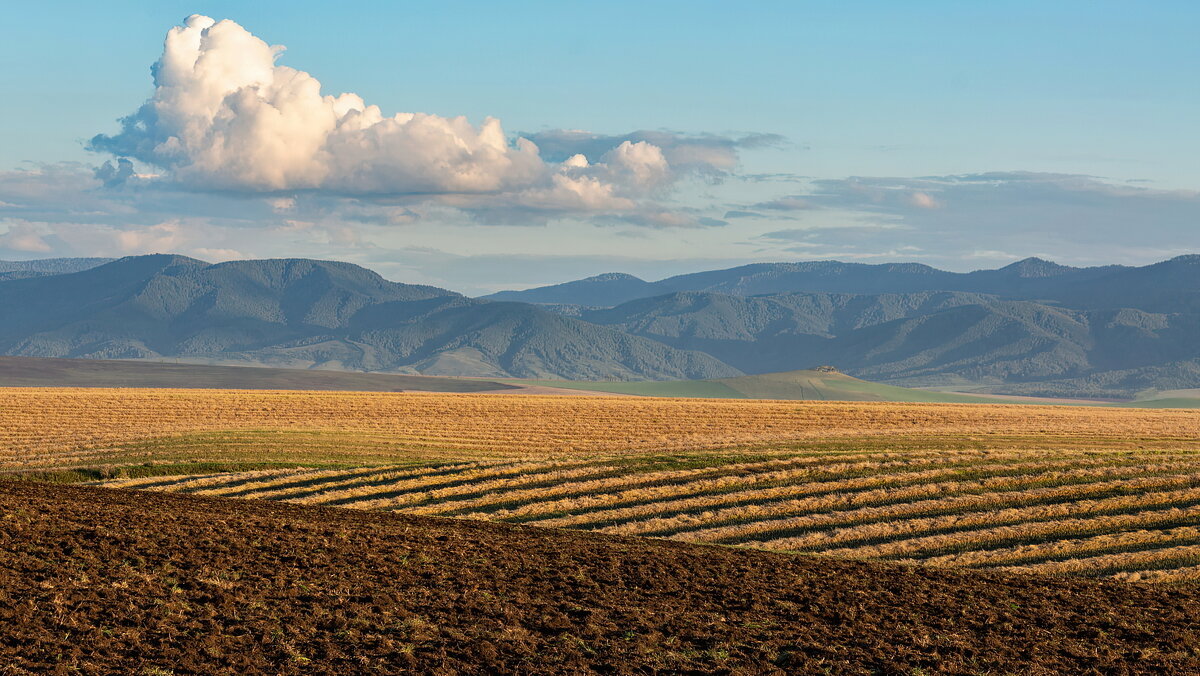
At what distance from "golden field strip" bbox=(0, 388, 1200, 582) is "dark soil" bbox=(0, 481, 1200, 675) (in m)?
4.60

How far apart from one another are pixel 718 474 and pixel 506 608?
20.5 meters

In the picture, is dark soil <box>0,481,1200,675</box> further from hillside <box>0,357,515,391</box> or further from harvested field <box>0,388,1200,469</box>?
hillside <box>0,357,515,391</box>

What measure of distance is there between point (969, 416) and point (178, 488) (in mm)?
54200

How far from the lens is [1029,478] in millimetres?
35281

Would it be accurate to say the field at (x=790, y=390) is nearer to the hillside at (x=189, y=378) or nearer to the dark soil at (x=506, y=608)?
the hillside at (x=189, y=378)

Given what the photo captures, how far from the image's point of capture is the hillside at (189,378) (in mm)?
152375

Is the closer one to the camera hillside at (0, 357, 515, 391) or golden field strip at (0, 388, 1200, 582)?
golden field strip at (0, 388, 1200, 582)

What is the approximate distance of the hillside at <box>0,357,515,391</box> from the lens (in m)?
152

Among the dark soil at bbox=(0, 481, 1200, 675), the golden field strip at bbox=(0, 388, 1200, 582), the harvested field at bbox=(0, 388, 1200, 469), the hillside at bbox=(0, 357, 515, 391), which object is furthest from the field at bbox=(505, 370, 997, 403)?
the dark soil at bbox=(0, 481, 1200, 675)

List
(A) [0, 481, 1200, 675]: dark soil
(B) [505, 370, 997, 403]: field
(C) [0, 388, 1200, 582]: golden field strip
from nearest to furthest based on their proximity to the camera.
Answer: (A) [0, 481, 1200, 675]: dark soil
(C) [0, 388, 1200, 582]: golden field strip
(B) [505, 370, 997, 403]: field

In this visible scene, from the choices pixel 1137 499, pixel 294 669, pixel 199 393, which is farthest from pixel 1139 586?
pixel 199 393

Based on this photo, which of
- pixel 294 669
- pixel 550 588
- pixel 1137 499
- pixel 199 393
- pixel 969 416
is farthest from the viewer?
pixel 199 393

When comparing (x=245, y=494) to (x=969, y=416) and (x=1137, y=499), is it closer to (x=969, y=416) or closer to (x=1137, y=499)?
(x=1137, y=499)

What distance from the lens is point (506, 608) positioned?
17469 millimetres
